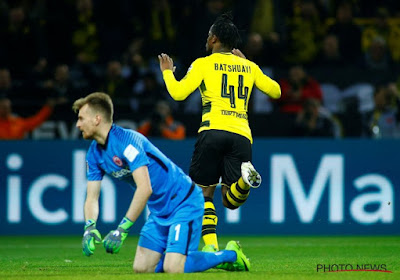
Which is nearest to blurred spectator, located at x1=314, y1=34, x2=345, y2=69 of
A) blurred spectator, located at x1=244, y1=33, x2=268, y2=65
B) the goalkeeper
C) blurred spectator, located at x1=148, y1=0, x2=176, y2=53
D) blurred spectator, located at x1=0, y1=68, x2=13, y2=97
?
blurred spectator, located at x1=244, y1=33, x2=268, y2=65

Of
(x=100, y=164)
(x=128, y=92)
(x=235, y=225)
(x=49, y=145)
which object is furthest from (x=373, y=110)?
(x=100, y=164)

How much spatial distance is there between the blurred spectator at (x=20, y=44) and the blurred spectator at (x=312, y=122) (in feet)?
13.7

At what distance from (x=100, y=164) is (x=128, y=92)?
22.9 ft

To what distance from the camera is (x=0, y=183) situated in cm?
1204

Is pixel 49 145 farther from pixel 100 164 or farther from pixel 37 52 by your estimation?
pixel 100 164

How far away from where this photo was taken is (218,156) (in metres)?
8.17

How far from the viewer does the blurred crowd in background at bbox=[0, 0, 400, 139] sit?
13.0m

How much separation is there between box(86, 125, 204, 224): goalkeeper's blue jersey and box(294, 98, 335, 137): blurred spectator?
237 inches

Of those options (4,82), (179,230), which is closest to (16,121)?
(4,82)

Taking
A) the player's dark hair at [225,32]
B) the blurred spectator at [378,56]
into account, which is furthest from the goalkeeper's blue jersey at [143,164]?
the blurred spectator at [378,56]

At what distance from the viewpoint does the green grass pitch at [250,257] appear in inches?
268

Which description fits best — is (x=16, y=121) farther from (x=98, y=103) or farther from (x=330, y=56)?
(x=98, y=103)

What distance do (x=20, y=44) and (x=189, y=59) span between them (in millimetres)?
2754

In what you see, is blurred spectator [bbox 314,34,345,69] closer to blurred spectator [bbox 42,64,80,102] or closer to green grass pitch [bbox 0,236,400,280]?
green grass pitch [bbox 0,236,400,280]
